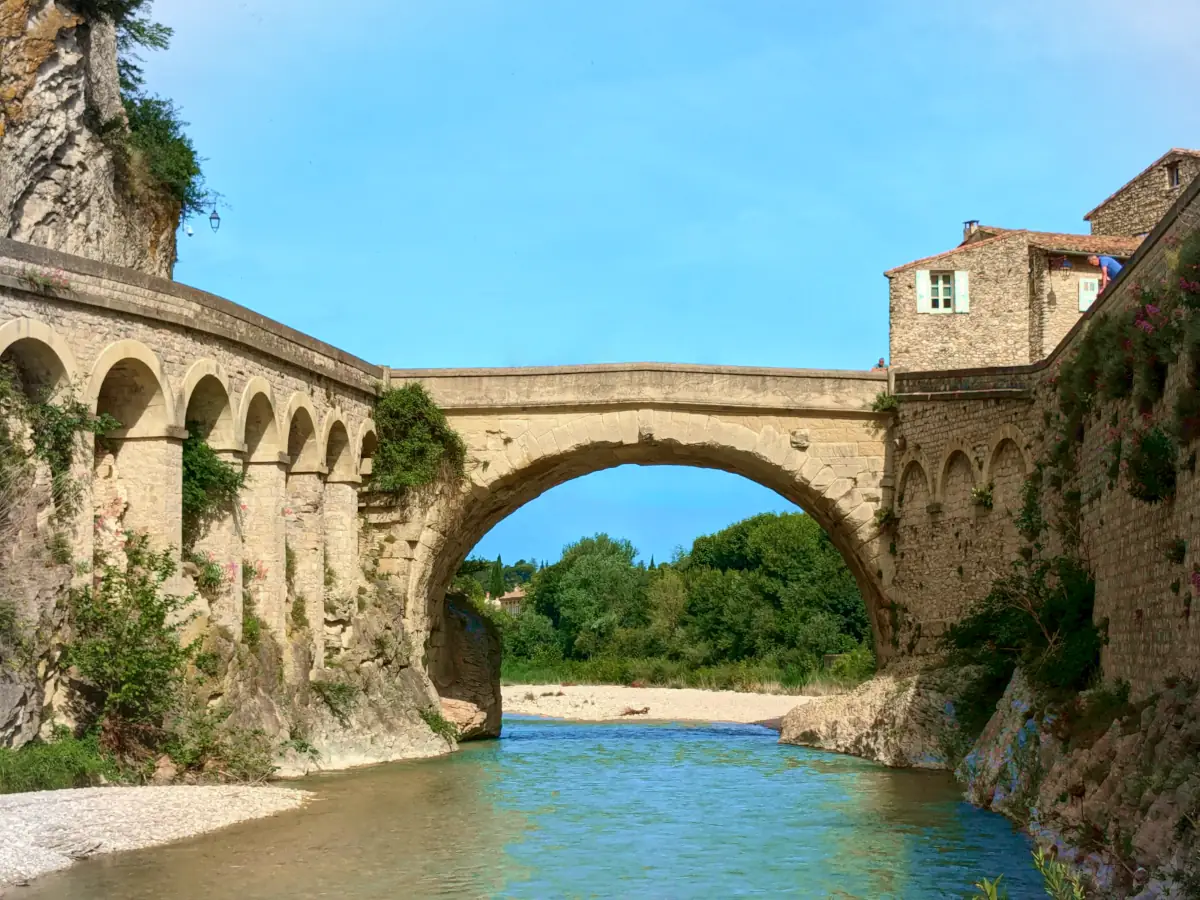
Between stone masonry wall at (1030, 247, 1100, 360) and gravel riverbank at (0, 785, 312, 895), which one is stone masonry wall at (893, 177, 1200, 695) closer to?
gravel riverbank at (0, 785, 312, 895)

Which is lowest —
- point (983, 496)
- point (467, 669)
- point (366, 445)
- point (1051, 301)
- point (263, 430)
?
point (467, 669)

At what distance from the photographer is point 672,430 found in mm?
23656

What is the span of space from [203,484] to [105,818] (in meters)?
5.71

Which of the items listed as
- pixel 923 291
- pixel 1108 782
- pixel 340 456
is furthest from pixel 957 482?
pixel 923 291

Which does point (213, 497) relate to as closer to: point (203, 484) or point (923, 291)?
point (203, 484)

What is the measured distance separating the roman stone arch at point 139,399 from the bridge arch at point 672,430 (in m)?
7.10

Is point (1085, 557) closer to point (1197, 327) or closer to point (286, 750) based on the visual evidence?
point (1197, 327)

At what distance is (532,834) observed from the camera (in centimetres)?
1491

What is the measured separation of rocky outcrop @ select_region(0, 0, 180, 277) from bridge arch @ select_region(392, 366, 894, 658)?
588 cm

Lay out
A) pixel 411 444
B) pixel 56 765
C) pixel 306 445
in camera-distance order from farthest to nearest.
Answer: pixel 411 444 → pixel 306 445 → pixel 56 765

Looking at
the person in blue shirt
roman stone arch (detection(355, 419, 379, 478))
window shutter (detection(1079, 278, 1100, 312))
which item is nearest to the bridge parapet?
roman stone arch (detection(355, 419, 379, 478))

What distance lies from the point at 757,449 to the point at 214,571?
902cm

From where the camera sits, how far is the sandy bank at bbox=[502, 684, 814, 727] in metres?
37.2

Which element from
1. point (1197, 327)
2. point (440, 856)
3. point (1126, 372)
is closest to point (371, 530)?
point (440, 856)
